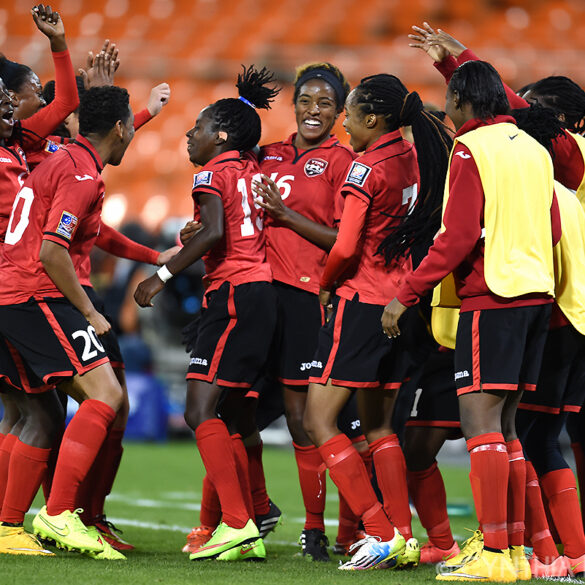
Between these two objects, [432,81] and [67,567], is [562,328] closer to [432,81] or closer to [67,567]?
[67,567]

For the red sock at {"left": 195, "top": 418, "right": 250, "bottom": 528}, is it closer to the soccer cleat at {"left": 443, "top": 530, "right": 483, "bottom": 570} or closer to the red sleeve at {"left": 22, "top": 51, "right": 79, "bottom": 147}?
the soccer cleat at {"left": 443, "top": 530, "right": 483, "bottom": 570}

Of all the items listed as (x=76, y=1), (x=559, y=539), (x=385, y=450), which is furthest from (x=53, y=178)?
(x=76, y=1)

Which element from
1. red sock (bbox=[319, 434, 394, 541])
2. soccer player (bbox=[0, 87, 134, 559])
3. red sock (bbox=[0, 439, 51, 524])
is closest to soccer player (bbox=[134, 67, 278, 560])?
soccer player (bbox=[0, 87, 134, 559])

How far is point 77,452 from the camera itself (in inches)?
174

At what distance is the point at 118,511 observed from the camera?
7.10 m

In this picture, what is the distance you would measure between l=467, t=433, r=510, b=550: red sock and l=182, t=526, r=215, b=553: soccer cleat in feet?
5.58

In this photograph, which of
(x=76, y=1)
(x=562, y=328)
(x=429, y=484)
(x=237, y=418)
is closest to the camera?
(x=562, y=328)

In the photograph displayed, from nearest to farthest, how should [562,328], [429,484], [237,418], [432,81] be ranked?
[562,328], [429,484], [237,418], [432,81]

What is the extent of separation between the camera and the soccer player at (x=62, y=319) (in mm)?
4395

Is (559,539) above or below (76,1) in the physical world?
below

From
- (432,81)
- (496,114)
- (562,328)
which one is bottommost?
(562,328)

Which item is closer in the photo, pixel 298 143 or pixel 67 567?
pixel 67 567

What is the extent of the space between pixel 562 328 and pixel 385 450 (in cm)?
98

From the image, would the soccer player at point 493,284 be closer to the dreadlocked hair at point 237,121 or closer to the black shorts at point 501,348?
the black shorts at point 501,348
